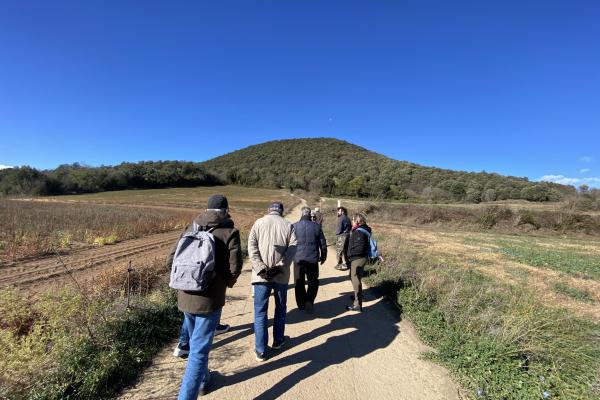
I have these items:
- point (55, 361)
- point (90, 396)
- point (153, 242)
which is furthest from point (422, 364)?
point (153, 242)

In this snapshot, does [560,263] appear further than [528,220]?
No

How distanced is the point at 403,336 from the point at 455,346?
80 cm

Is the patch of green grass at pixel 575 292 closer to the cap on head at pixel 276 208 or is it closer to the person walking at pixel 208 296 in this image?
the cap on head at pixel 276 208

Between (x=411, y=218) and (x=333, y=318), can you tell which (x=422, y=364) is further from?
(x=411, y=218)

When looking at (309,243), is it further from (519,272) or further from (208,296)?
(519,272)

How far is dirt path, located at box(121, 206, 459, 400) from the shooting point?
10.1ft

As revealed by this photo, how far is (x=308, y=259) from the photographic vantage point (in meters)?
5.29

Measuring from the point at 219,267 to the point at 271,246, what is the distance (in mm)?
1000

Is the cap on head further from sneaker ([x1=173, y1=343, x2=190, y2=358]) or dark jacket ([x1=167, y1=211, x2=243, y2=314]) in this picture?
sneaker ([x1=173, y1=343, x2=190, y2=358])

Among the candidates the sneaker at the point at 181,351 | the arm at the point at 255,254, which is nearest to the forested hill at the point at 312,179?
the arm at the point at 255,254

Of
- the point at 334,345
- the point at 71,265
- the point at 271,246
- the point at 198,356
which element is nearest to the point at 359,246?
the point at 334,345

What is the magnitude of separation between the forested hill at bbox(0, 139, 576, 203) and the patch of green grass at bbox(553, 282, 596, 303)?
48.8m

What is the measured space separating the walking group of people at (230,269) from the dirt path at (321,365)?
245 mm

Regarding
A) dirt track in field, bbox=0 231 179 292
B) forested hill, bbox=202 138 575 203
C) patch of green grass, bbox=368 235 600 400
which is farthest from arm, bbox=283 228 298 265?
forested hill, bbox=202 138 575 203
